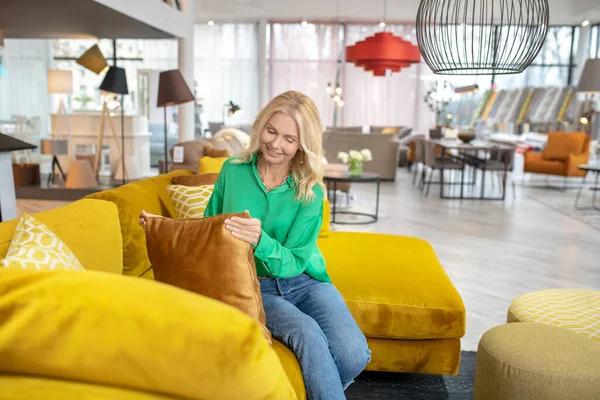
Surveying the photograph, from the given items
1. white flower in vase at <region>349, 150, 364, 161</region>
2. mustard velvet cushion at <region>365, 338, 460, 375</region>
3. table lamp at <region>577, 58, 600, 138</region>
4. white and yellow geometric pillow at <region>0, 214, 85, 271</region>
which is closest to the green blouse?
mustard velvet cushion at <region>365, 338, 460, 375</region>

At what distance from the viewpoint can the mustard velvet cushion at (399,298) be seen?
2529 millimetres

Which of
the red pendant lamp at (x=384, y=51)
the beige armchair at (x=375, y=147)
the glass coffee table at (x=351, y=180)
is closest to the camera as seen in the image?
the red pendant lamp at (x=384, y=51)

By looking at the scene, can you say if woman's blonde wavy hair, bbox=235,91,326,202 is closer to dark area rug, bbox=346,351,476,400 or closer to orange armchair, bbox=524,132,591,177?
dark area rug, bbox=346,351,476,400

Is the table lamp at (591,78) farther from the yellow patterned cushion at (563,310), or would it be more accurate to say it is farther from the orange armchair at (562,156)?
the yellow patterned cushion at (563,310)

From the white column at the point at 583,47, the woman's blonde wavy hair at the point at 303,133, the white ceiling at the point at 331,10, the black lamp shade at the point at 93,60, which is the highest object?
the white ceiling at the point at 331,10

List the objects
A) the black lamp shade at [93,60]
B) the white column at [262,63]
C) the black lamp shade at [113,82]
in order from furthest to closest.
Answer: the white column at [262,63] < the black lamp shade at [93,60] < the black lamp shade at [113,82]

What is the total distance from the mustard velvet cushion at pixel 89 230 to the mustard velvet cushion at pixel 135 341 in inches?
31.0

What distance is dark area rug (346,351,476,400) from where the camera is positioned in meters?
2.59

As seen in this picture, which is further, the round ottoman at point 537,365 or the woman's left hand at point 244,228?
the round ottoman at point 537,365

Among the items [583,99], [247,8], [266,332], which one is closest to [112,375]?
[266,332]

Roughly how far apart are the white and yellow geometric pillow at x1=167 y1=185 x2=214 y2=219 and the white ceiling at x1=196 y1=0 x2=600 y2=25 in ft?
32.4

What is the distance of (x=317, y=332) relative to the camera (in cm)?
187

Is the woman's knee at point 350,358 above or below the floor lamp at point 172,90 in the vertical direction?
below

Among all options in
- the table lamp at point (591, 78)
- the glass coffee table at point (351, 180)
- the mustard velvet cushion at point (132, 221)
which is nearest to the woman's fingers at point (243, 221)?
the mustard velvet cushion at point (132, 221)
